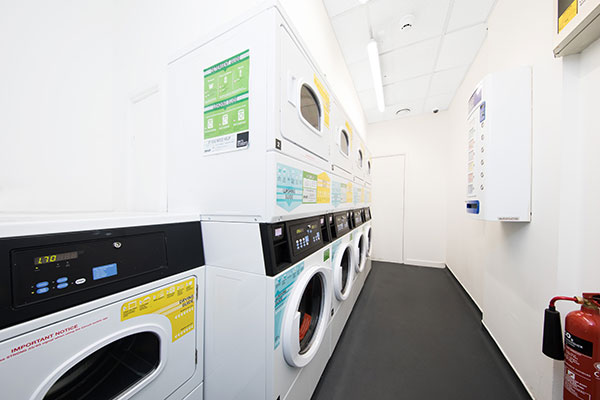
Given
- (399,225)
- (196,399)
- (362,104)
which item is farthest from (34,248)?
(399,225)

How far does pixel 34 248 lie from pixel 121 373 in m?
0.49

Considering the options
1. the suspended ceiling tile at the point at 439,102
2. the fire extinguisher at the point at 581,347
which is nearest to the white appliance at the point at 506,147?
the fire extinguisher at the point at 581,347

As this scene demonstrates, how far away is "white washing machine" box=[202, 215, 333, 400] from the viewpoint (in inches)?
26.8

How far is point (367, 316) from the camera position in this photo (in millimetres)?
1954

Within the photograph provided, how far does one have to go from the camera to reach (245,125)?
0.72 m

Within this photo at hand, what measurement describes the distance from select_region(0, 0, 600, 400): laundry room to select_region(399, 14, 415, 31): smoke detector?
0.01 metres

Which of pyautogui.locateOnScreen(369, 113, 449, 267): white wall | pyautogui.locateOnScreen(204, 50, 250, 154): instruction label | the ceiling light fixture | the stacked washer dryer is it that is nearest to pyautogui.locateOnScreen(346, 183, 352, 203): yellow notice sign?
the stacked washer dryer

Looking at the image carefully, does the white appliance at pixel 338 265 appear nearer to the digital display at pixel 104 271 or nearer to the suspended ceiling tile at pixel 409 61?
the digital display at pixel 104 271

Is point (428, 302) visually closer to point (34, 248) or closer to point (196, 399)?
point (196, 399)

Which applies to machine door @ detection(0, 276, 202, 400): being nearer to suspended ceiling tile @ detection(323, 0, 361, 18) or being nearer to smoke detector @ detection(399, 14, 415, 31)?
suspended ceiling tile @ detection(323, 0, 361, 18)

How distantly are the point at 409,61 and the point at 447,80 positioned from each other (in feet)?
2.64

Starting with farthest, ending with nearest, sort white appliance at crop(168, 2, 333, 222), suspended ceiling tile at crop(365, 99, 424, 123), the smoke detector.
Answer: suspended ceiling tile at crop(365, 99, 424, 123)
the smoke detector
white appliance at crop(168, 2, 333, 222)

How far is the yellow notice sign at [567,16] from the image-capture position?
0.79 metres

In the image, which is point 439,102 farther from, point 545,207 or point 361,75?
point 545,207
